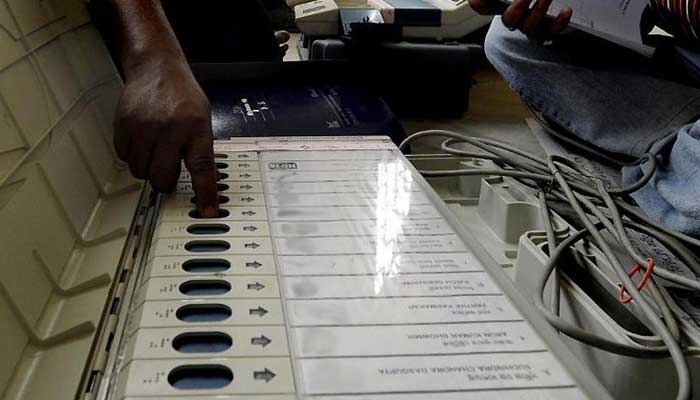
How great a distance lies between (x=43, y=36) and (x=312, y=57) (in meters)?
0.73

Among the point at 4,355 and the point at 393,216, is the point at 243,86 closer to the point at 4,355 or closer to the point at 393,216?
the point at 393,216

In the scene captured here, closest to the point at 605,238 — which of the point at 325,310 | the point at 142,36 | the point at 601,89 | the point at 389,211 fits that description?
the point at 389,211

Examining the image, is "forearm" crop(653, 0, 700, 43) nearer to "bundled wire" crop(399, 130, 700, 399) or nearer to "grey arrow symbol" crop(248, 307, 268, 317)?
"bundled wire" crop(399, 130, 700, 399)

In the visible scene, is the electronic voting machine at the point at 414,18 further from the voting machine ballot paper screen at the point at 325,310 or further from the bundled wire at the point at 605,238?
the voting machine ballot paper screen at the point at 325,310

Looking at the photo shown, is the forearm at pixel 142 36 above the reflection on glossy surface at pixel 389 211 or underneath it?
above

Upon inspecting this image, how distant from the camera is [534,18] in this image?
100 centimetres

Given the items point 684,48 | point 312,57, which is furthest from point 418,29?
point 684,48

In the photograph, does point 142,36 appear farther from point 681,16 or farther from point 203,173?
point 681,16

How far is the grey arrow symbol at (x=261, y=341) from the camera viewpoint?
355 mm

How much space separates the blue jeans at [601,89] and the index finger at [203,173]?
1.86 ft

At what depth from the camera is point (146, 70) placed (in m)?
0.59

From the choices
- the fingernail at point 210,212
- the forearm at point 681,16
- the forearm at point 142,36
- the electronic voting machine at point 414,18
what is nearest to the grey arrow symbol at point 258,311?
the fingernail at point 210,212

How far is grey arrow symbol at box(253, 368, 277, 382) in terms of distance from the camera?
0.33 m

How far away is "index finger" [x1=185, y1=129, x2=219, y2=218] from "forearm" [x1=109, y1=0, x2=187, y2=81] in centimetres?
11
